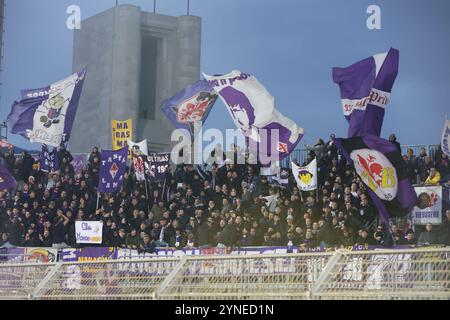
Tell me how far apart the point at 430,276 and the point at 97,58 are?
35.1 metres

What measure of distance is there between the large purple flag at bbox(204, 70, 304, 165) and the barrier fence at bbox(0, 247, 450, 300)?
30.5ft

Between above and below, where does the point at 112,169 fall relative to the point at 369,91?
below

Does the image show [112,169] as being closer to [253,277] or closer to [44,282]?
[44,282]

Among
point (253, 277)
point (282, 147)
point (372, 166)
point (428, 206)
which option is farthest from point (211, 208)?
point (253, 277)

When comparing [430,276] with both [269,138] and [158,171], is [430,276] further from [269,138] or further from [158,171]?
[158,171]

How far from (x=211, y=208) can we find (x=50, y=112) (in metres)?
7.96

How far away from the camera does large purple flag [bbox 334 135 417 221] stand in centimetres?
2044

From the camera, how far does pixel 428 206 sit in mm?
20562

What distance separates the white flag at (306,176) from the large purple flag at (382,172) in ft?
4.45

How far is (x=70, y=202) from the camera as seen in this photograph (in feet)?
86.3

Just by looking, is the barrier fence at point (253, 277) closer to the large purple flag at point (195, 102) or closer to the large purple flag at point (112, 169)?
the large purple flag at point (112, 169)
